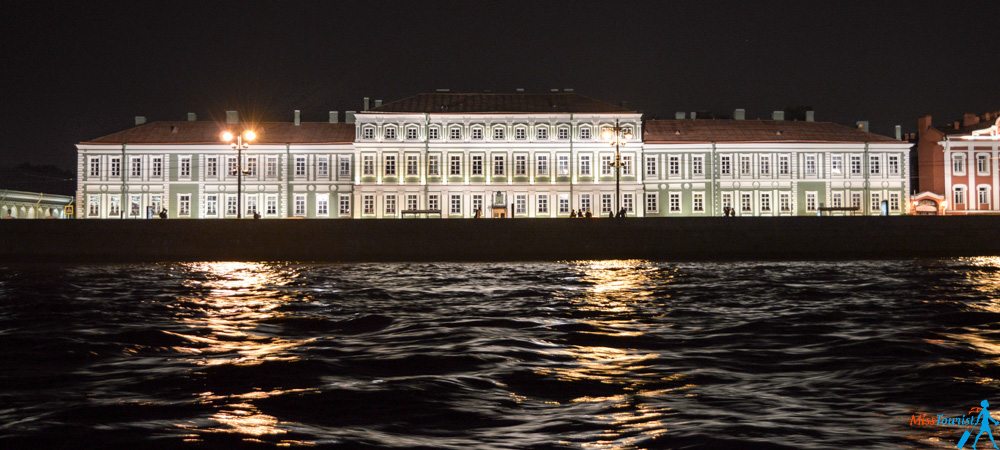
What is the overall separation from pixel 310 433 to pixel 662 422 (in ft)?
7.41

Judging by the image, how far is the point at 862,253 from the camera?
3384 cm

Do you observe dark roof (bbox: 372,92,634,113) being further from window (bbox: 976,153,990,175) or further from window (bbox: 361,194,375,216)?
window (bbox: 976,153,990,175)

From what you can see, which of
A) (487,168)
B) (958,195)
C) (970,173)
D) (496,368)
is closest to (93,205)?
(487,168)

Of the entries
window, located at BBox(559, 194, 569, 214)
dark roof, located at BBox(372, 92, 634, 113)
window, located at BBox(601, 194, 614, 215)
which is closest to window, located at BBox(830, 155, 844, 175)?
dark roof, located at BBox(372, 92, 634, 113)

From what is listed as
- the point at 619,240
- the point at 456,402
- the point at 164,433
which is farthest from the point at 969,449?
the point at 619,240

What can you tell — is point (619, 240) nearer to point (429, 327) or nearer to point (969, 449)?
point (429, 327)

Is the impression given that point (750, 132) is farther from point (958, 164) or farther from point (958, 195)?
point (958, 195)

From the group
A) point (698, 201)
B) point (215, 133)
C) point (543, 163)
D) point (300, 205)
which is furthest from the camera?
point (215, 133)

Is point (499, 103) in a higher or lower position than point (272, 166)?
higher

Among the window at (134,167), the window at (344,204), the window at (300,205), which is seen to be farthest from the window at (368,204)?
the window at (134,167)

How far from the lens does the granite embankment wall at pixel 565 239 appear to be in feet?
111

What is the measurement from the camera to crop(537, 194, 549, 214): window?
57438mm

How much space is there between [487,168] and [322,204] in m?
11.4

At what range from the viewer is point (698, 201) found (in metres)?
58.1
